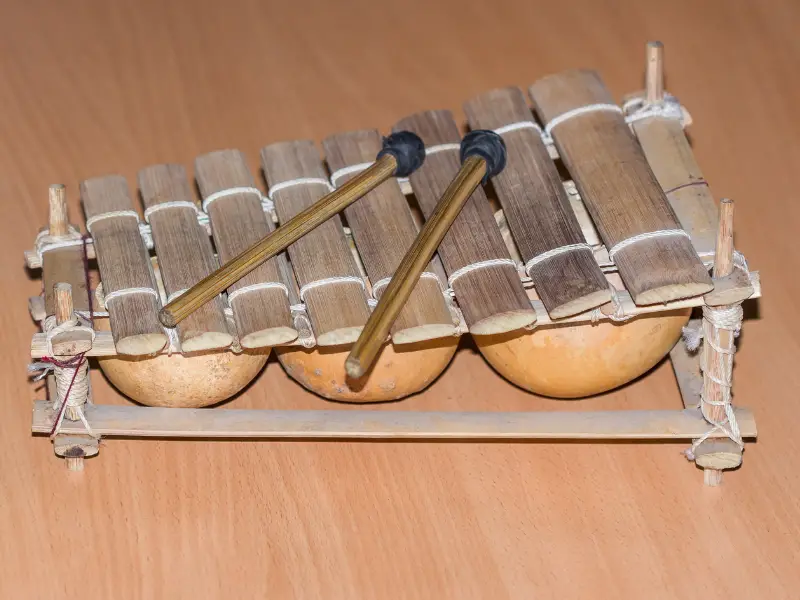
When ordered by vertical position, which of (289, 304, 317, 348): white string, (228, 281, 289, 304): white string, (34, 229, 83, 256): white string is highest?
(34, 229, 83, 256): white string

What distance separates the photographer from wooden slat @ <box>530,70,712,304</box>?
177cm

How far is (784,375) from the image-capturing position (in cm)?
213

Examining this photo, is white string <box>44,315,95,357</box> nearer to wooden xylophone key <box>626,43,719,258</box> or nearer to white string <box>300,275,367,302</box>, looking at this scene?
white string <box>300,275,367,302</box>

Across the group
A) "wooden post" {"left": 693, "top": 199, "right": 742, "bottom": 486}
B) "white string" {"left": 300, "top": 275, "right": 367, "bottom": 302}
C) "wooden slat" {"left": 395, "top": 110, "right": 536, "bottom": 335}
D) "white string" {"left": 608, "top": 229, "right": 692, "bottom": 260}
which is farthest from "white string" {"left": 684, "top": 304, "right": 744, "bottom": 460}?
"white string" {"left": 300, "top": 275, "right": 367, "bottom": 302}

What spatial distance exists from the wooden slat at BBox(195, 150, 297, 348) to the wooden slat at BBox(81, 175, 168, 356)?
11 centimetres

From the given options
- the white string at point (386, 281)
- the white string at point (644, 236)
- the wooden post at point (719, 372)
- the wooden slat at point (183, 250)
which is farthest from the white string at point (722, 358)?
the wooden slat at point (183, 250)

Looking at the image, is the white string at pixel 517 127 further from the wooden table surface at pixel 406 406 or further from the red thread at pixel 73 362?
the red thread at pixel 73 362

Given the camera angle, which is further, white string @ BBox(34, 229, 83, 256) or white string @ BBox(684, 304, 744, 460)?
white string @ BBox(34, 229, 83, 256)

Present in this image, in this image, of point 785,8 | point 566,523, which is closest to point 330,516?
point 566,523

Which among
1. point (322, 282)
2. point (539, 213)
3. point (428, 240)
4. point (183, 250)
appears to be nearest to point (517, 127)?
point (539, 213)

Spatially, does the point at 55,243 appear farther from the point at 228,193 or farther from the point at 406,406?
the point at 406,406

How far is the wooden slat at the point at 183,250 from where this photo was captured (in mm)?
1801

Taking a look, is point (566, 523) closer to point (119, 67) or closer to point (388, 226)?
point (388, 226)

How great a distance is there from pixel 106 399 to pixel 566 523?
72 centimetres
